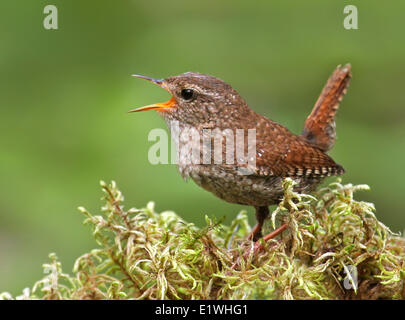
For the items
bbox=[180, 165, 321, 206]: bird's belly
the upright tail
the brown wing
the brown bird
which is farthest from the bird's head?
the upright tail

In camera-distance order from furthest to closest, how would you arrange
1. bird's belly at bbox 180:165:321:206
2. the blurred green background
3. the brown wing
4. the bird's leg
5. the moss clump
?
the blurred green background
the bird's leg
the brown wing
bird's belly at bbox 180:165:321:206
the moss clump

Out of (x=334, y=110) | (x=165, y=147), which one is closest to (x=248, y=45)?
(x=334, y=110)

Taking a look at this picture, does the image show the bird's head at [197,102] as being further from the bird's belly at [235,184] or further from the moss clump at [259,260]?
the moss clump at [259,260]

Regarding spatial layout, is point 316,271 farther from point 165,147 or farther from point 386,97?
point 386,97

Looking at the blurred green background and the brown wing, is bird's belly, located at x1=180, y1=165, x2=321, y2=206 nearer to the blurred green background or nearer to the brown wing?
the brown wing

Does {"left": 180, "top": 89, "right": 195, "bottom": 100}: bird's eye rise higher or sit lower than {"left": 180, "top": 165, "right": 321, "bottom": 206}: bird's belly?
higher
